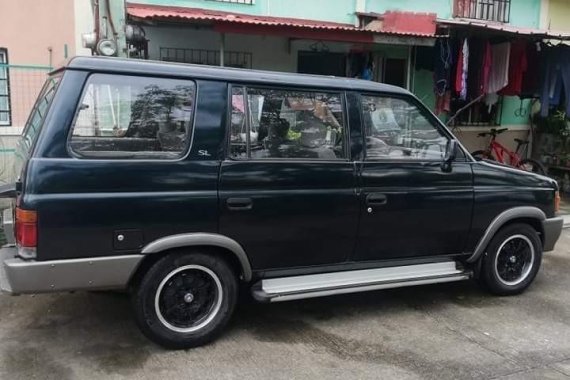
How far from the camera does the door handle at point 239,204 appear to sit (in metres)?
3.93

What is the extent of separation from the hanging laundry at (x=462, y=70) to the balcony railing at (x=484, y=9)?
8.60 ft

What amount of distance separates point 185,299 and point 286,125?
1.44 meters

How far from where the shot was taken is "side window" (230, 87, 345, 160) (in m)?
4.05

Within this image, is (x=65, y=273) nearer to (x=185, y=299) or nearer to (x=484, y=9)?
(x=185, y=299)

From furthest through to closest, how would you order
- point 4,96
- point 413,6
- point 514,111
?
point 514,111 → point 413,6 → point 4,96

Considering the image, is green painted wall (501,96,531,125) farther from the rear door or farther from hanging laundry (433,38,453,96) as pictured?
the rear door

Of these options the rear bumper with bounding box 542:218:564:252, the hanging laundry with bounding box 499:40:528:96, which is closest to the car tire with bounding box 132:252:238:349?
Result: the rear bumper with bounding box 542:218:564:252

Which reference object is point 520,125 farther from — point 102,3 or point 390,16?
point 102,3

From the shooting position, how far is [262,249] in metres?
4.10

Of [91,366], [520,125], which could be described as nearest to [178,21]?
[91,366]

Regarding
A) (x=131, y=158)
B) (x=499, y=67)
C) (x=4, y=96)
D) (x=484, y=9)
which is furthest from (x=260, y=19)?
(x=131, y=158)

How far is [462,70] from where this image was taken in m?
9.06

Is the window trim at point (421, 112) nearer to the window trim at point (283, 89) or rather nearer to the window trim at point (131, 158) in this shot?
the window trim at point (283, 89)

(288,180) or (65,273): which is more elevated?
(288,180)
